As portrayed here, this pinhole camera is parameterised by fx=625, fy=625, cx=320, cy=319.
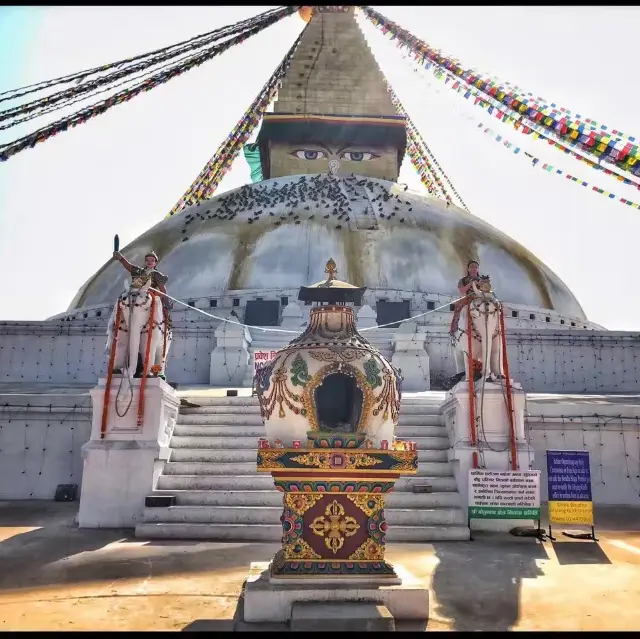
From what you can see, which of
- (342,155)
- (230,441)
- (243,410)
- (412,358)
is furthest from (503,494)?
(342,155)

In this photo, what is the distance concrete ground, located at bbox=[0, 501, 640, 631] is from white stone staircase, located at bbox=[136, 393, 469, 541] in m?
0.31

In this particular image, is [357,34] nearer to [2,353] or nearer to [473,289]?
[2,353]

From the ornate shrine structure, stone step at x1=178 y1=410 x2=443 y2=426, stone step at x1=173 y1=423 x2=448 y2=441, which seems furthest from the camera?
stone step at x1=178 y1=410 x2=443 y2=426

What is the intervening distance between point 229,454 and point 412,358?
6.43 m

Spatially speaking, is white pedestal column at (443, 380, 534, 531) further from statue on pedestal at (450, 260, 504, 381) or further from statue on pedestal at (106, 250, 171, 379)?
statue on pedestal at (106, 250, 171, 379)

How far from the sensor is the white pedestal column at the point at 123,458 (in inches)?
301

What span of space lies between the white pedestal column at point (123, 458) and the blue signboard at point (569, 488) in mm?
4759

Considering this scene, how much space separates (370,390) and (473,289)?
14.7ft

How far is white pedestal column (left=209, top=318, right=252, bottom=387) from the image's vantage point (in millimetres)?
14398

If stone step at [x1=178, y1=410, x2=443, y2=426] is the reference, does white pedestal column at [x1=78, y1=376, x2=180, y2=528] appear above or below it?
below

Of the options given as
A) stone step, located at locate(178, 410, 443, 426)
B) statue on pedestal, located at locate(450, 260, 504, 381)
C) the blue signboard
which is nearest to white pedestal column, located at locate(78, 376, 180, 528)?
stone step, located at locate(178, 410, 443, 426)

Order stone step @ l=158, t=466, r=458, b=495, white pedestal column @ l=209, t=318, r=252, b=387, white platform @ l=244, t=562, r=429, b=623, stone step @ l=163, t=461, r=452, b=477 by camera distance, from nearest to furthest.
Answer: white platform @ l=244, t=562, r=429, b=623
stone step @ l=158, t=466, r=458, b=495
stone step @ l=163, t=461, r=452, b=477
white pedestal column @ l=209, t=318, r=252, b=387

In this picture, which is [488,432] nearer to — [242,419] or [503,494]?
[503,494]

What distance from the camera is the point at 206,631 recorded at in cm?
393
